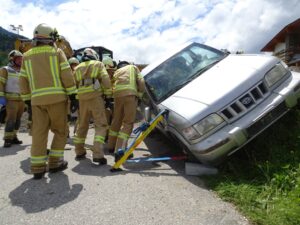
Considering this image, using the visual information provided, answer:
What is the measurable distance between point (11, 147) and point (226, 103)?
5133 mm

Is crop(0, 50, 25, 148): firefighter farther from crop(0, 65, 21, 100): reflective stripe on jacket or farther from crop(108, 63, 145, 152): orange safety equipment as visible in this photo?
crop(108, 63, 145, 152): orange safety equipment

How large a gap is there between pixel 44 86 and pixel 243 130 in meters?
2.84

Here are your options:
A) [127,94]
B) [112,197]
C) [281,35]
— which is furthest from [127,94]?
[281,35]

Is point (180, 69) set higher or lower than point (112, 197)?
higher

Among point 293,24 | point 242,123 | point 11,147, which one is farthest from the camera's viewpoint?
point 293,24

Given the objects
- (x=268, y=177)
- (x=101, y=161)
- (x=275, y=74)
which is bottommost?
(x=101, y=161)

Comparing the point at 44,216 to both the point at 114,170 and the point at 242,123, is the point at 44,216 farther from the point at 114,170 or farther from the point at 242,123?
the point at 242,123

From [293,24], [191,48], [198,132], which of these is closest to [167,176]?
[198,132]

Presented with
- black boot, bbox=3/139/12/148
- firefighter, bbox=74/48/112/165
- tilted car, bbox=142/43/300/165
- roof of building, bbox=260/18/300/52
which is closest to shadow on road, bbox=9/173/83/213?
firefighter, bbox=74/48/112/165

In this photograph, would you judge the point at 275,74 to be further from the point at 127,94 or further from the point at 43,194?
the point at 43,194

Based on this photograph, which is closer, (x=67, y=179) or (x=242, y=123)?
(x=242, y=123)

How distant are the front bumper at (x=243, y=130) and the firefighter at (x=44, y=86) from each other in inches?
75.7

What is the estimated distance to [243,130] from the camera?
4262mm

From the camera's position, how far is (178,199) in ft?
12.6
